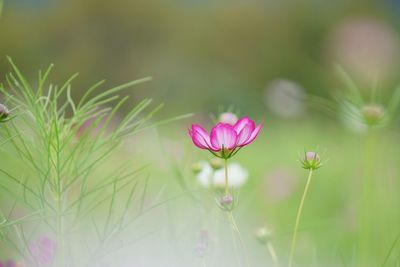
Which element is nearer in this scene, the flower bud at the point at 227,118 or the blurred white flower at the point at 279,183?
the flower bud at the point at 227,118

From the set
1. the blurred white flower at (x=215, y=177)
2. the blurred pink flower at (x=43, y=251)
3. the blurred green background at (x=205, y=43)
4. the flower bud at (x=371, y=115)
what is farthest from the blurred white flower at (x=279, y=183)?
the blurred green background at (x=205, y=43)

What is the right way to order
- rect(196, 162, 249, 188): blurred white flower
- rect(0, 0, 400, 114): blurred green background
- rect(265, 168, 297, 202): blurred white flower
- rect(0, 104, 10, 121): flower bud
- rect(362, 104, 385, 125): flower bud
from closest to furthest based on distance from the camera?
rect(0, 104, 10, 121): flower bud
rect(362, 104, 385, 125): flower bud
rect(196, 162, 249, 188): blurred white flower
rect(265, 168, 297, 202): blurred white flower
rect(0, 0, 400, 114): blurred green background

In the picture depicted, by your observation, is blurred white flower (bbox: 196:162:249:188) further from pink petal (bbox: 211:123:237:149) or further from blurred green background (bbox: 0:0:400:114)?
blurred green background (bbox: 0:0:400:114)

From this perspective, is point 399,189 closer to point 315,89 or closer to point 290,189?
point 290,189

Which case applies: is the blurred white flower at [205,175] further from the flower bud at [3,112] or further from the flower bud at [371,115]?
the flower bud at [3,112]

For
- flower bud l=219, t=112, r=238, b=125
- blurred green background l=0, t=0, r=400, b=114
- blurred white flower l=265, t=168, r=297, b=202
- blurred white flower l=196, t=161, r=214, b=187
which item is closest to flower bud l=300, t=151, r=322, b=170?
flower bud l=219, t=112, r=238, b=125

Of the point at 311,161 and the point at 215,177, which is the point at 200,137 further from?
the point at 215,177
